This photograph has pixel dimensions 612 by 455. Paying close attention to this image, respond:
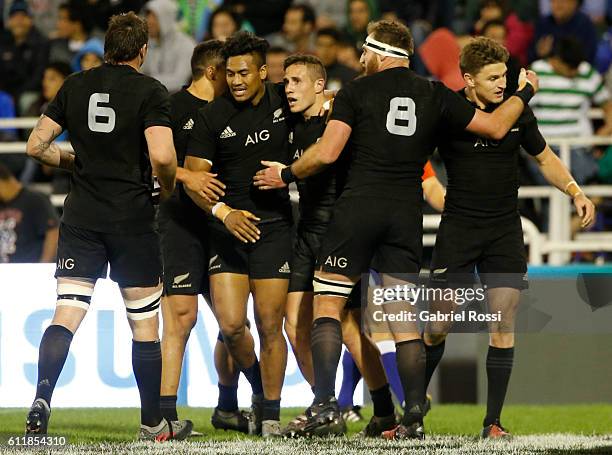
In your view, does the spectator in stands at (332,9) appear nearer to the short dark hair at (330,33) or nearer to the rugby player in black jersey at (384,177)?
the short dark hair at (330,33)

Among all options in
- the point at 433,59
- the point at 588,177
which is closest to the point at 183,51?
the point at 433,59

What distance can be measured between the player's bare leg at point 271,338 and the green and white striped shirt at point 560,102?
5.44 meters

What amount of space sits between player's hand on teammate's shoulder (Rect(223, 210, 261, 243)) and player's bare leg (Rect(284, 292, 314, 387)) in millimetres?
511

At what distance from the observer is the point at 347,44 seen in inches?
591

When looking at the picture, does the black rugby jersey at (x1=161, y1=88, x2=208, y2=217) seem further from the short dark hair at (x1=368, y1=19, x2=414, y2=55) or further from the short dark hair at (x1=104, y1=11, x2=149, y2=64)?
the short dark hair at (x1=368, y1=19, x2=414, y2=55)

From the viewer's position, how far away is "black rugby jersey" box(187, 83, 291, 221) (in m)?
8.88

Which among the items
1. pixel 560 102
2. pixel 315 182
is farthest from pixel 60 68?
pixel 315 182

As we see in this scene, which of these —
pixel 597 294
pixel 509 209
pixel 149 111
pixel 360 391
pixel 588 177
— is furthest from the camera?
pixel 588 177

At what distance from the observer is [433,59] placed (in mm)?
14281

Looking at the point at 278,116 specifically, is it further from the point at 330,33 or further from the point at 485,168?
the point at 330,33

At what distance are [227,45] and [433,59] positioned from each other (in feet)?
18.8

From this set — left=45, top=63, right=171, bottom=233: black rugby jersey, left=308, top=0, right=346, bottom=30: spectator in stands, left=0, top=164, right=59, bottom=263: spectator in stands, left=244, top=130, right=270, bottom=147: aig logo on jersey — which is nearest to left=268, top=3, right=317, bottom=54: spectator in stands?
left=308, top=0, right=346, bottom=30: spectator in stands

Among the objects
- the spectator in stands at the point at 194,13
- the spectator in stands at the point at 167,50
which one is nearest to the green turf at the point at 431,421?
the spectator in stands at the point at 167,50

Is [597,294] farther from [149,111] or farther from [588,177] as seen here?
[149,111]
